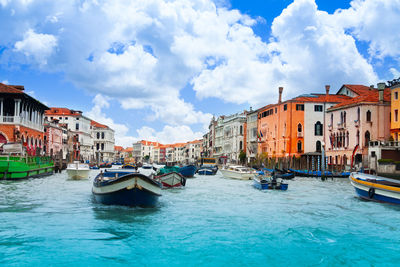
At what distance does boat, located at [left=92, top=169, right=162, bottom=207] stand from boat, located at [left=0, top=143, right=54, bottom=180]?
41.1 ft

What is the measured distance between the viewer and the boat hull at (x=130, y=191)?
11.9 meters

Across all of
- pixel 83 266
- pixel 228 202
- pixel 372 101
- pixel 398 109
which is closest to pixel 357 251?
pixel 83 266

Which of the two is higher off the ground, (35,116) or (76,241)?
(35,116)

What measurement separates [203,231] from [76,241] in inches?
117

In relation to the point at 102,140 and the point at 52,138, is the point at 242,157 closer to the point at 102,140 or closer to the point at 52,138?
the point at 52,138

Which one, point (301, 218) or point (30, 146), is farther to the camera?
point (30, 146)

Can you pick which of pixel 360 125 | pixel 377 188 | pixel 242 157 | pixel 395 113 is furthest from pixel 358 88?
pixel 377 188

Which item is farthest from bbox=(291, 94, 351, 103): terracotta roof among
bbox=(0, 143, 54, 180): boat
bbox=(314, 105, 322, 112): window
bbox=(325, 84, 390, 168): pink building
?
bbox=(0, 143, 54, 180): boat

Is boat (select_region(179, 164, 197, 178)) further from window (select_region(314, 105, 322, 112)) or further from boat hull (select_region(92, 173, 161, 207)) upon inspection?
boat hull (select_region(92, 173, 161, 207))

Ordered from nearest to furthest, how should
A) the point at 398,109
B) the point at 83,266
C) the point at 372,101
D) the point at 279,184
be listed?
the point at 83,266
the point at 279,184
the point at 398,109
the point at 372,101

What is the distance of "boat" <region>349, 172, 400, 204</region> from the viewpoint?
14.6 meters

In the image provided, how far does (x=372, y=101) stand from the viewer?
122ft

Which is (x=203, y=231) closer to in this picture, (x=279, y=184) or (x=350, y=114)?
(x=279, y=184)

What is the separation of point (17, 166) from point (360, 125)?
2899 cm
